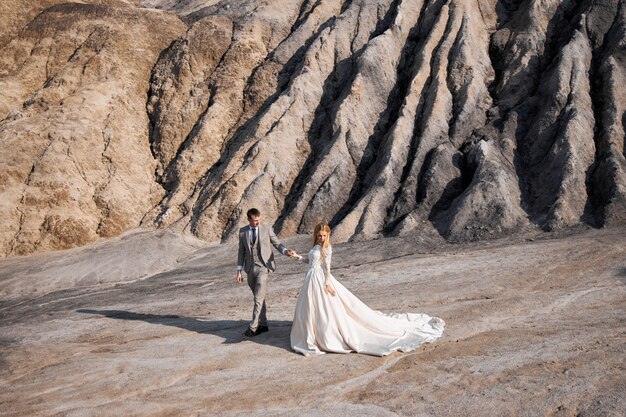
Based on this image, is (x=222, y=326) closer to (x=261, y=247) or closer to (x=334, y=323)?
(x=261, y=247)

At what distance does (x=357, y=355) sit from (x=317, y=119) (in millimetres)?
17654

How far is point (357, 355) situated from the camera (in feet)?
25.3

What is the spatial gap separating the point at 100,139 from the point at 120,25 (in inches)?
335

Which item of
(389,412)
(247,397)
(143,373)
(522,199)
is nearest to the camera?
(389,412)

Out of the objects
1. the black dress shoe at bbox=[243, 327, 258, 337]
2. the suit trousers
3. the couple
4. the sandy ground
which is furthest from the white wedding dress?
the black dress shoe at bbox=[243, 327, 258, 337]

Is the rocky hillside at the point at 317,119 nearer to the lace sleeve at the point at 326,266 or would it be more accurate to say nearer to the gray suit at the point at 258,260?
the gray suit at the point at 258,260

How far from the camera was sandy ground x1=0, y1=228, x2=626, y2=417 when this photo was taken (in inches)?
248

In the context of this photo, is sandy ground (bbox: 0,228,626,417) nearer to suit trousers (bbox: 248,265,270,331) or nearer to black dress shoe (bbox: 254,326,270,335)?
black dress shoe (bbox: 254,326,270,335)

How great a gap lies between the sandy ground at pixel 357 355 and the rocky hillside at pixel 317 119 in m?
3.51

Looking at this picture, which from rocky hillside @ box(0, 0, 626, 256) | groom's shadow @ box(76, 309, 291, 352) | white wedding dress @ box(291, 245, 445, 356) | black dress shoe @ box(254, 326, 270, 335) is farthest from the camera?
rocky hillside @ box(0, 0, 626, 256)

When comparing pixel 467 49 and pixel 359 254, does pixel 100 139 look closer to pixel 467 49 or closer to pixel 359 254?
pixel 359 254

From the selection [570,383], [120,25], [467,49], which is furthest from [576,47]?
[120,25]

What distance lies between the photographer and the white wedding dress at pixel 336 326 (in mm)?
7832

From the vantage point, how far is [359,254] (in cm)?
1659
